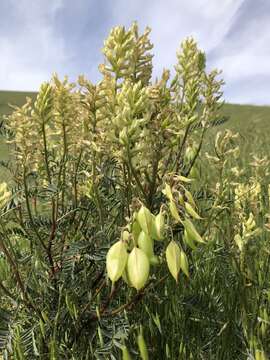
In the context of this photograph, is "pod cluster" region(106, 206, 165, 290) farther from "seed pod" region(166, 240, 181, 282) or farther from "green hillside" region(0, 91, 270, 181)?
"green hillside" region(0, 91, 270, 181)

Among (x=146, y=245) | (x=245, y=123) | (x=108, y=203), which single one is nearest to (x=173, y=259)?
(x=146, y=245)

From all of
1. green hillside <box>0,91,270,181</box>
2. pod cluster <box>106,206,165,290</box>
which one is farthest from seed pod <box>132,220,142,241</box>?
green hillside <box>0,91,270,181</box>

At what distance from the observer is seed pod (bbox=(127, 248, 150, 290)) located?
945mm

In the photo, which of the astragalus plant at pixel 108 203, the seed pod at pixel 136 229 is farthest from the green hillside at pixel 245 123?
the seed pod at pixel 136 229

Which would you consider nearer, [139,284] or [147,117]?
[139,284]

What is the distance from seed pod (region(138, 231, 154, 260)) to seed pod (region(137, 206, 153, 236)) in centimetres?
1

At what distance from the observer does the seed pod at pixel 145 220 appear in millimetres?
1000

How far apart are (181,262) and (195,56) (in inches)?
43.8

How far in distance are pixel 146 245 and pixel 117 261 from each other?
0.08 m

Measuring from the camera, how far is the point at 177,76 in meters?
1.84

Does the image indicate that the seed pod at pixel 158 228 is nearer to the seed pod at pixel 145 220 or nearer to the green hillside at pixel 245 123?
the seed pod at pixel 145 220

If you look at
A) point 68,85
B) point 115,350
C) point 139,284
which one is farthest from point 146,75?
point 115,350

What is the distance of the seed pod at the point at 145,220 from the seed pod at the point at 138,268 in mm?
52

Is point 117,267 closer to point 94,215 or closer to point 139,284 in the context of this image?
point 139,284
